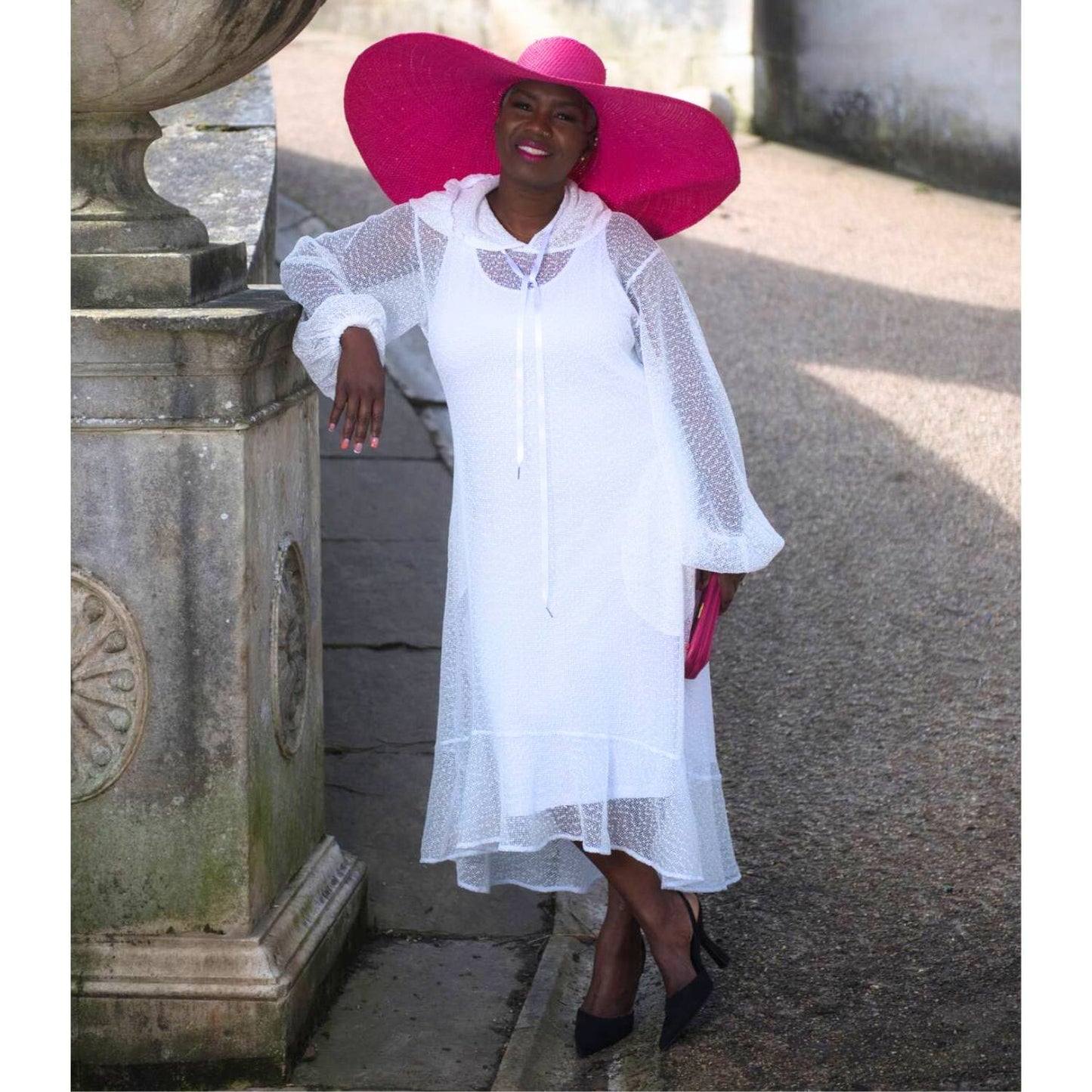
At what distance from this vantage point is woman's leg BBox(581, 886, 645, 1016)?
3.07m

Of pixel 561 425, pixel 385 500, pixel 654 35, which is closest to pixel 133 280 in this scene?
pixel 561 425

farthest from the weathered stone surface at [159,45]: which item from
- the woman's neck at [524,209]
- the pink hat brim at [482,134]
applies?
the woman's neck at [524,209]

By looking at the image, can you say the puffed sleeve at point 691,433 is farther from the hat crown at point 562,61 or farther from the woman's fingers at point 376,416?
the woman's fingers at point 376,416

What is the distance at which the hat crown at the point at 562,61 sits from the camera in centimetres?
276

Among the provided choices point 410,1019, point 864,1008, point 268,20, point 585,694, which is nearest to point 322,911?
point 410,1019

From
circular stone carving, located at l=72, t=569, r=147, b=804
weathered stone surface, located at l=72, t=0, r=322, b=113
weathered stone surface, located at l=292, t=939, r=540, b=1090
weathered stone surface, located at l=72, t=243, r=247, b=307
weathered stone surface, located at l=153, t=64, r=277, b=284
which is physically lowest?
weathered stone surface, located at l=292, t=939, r=540, b=1090

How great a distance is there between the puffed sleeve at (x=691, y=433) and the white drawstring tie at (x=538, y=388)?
174mm

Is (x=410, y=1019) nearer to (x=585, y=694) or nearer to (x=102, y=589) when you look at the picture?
(x=585, y=694)

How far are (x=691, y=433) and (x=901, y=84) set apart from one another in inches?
362

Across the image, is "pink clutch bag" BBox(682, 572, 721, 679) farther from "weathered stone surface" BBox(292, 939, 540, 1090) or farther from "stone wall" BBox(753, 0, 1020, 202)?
"stone wall" BBox(753, 0, 1020, 202)

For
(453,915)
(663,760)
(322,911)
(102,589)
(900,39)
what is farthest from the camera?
(900,39)

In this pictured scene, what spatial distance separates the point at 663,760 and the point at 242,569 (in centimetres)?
82

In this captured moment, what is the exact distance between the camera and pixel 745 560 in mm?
2906

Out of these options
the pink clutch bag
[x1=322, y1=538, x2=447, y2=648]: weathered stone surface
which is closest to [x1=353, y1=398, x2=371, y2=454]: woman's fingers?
the pink clutch bag
